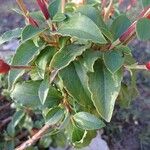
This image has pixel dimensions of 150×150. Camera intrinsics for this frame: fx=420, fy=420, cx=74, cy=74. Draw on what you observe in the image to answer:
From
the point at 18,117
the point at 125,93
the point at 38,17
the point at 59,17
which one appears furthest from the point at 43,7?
the point at 18,117

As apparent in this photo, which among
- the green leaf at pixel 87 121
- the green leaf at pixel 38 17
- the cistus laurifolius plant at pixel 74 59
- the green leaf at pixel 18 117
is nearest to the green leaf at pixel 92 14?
the cistus laurifolius plant at pixel 74 59

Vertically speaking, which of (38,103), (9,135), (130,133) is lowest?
(130,133)

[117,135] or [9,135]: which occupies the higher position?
[9,135]

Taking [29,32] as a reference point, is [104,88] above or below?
below

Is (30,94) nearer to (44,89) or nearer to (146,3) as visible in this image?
(44,89)

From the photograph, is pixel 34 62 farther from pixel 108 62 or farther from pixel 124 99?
pixel 124 99

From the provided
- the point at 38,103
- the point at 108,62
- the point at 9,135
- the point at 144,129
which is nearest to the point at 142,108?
the point at 144,129

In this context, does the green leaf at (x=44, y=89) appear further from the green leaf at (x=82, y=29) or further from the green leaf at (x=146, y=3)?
the green leaf at (x=146, y=3)
